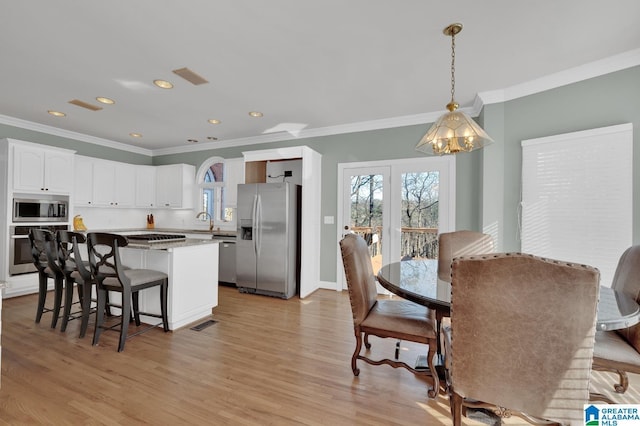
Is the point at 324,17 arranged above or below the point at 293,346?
above

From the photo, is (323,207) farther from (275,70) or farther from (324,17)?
(324,17)

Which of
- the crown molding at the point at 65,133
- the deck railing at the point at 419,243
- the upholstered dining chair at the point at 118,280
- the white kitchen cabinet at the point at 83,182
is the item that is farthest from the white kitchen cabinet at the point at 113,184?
the deck railing at the point at 419,243

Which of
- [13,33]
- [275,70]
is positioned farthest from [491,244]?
[13,33]

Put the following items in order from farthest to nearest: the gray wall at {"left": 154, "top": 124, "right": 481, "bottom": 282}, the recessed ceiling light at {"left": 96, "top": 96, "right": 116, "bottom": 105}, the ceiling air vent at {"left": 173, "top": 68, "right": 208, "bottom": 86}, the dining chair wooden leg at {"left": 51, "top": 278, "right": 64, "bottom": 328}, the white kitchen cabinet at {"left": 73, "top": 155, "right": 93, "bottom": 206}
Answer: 1. the white kitchen cabinet at {"left": 73, "top": 155, "right": 93, "bottom": 206}
2. the gray wall at {"left": 154, "top": 124, "right": 481, "bottom": 282}
3. the recessed ceiling light at {"left": 96, "top": 96, "right": 116, "bottom": 105}
4. the dining chair wooden leg at {"left": 51, "top": 278, "right": 64, "bottom": 328}
5. the ceiling air vent at {"left": 173, "top": 68, "right": 208, "bottom": 86}

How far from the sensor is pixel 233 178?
534cm

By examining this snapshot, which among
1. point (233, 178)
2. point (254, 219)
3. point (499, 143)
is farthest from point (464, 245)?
point (233, 178)

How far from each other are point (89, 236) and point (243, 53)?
6.81 ft

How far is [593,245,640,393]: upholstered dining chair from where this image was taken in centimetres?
152

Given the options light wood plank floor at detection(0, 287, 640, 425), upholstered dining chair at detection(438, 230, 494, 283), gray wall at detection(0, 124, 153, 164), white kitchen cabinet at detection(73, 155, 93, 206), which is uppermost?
gray wall at detection(0, 124, 153, 164)

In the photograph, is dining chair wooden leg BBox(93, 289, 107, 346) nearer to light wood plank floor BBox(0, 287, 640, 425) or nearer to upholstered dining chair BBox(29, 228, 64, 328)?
light wood plank floor BBox(0, 287, 640, 425)

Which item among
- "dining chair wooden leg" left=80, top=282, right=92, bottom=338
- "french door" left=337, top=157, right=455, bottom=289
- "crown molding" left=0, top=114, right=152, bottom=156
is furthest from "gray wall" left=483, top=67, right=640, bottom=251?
"crown molding" left=0, top=114, right=152, bottom=156

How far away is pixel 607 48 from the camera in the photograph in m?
2.46

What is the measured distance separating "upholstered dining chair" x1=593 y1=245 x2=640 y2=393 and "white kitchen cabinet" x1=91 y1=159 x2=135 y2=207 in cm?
659

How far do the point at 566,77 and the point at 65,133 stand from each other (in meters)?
6.97
